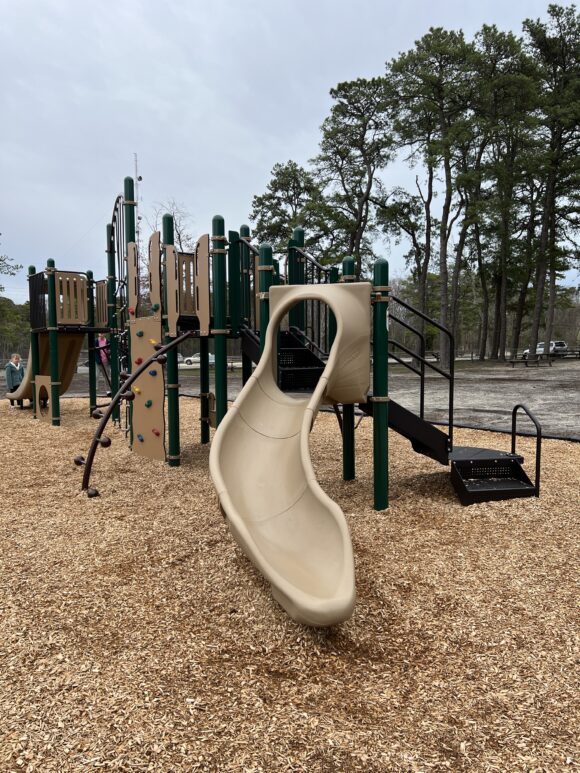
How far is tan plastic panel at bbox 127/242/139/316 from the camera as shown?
6.86 meters

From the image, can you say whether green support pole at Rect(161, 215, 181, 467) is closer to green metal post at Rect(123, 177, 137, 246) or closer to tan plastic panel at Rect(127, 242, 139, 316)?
tan plastic panel at Rect(127, 242, 139, 316)

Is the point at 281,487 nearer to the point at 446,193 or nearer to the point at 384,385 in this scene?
the point at 384,385

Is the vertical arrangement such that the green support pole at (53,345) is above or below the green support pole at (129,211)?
below

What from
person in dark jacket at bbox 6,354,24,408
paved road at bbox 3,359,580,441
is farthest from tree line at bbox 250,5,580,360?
person in dark jacket at bbox 6,354,24,408

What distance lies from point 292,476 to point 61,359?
9067 millimetres

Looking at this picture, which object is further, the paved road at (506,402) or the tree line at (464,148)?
the tree line at (464,148)

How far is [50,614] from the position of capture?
115 inches

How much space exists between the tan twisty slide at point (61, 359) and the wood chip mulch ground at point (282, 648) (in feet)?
22.4

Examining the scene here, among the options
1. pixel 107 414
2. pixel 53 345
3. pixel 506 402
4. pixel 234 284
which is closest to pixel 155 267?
pixel 234 284

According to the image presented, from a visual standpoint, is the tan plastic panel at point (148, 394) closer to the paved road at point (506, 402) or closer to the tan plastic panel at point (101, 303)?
the tan plastic panel at point (101, 303)

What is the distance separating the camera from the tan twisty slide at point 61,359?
36.0 feet

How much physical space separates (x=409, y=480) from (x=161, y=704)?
364 cm

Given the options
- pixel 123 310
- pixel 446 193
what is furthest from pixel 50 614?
pixel 446 193

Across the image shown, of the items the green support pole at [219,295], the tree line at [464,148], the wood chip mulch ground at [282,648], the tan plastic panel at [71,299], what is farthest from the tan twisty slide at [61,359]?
the tree line at [464,148]
